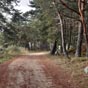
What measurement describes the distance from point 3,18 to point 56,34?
7.27 metres

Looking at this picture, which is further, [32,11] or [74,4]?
[32,11]

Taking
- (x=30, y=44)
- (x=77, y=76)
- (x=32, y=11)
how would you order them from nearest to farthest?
(x=77, y=76) → (x=32, y=11) → (x=30, y=44)

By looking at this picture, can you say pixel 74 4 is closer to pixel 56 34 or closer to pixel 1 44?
pixel 56 34

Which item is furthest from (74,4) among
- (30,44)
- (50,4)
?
(30,44)

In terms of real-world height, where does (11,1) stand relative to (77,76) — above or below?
above

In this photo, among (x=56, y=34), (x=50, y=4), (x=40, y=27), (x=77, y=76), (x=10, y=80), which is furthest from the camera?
(x=40, y=27)

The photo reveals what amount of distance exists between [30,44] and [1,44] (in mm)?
12368

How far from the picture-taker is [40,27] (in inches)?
1551

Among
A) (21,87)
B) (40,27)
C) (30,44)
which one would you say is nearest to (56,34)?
(40,27)

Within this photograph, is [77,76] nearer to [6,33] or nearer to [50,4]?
[50,4]

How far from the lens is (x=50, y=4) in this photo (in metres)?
25.2

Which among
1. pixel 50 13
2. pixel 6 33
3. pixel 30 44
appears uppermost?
pixel 50 13

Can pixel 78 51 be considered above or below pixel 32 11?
below

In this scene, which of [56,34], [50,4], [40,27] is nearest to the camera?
[50,4]
